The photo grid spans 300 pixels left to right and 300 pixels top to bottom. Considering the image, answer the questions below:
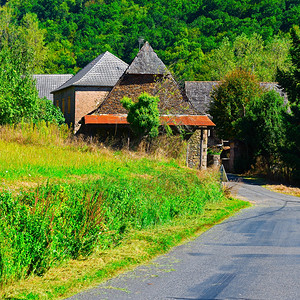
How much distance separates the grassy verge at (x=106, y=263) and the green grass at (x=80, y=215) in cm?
1

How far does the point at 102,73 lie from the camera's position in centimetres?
4494

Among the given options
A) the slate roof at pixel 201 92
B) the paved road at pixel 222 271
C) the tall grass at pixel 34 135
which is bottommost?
the paved road at pixel 222 271

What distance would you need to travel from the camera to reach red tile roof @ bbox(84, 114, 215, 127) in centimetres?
3406

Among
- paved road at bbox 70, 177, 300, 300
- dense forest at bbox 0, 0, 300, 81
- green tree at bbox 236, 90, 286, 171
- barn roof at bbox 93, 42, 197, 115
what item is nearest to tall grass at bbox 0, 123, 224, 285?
paved road at bbox 70, 177, 300, 300

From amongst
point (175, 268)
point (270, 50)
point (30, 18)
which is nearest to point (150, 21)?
point (30, 18)

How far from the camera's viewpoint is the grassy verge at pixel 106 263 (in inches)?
305

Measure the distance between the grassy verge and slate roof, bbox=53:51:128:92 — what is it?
2959 cm

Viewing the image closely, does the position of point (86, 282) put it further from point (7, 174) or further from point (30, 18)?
point (30, 18)

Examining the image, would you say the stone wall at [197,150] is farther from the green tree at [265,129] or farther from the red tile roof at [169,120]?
the green tree at [265,129]

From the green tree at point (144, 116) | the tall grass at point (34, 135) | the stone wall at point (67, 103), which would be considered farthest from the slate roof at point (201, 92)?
the tall grass at point (34, 135)

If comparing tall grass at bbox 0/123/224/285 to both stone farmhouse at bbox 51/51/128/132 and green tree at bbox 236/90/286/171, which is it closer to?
stone farmhouse at bbox 51/51/128/132

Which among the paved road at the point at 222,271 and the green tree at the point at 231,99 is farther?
the green tree at the point at 231,99

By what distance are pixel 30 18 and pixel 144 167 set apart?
86193 mm

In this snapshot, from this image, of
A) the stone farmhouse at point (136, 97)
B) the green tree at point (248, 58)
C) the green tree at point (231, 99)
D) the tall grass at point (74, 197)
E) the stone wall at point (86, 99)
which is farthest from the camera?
the green tree at point (248, 58)
